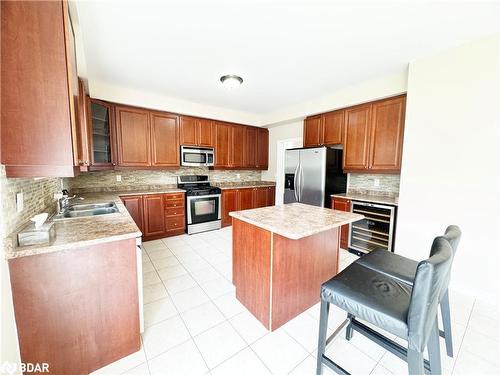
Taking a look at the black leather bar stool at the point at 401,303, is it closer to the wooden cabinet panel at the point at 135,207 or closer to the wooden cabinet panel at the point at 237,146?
the wooden cabinet panel at the point at 135,207

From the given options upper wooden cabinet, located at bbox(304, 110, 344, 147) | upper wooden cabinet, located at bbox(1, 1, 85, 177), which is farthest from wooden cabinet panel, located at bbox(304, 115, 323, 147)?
upper wooden cabinet, located at bbox(1, 1, 85, 177)

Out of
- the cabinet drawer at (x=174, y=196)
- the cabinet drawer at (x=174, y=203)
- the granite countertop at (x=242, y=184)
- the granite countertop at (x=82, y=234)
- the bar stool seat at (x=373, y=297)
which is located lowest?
the bar stool seat at (x=373, y=297)

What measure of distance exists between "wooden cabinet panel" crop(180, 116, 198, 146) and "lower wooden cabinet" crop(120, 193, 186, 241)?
1100 millimetres

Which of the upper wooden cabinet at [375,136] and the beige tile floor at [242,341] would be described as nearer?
the beige tile floor at [242,341]

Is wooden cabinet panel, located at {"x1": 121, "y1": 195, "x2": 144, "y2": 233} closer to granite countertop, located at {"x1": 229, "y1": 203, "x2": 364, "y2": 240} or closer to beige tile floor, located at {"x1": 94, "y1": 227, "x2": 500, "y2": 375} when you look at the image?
beige tile floor, located at {"x1": 94, "y1": 227, "x2": 500, "y2": 375}

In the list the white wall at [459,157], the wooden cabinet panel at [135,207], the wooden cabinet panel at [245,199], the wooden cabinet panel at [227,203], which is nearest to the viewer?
the white wall at [459,157]

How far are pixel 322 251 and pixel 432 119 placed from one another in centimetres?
200

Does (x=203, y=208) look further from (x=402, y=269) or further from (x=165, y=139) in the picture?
(x=402, y=269)

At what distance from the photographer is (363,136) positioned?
129 inches

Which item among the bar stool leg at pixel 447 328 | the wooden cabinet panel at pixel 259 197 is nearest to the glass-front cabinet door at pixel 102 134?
the wooden cabinet panel at pixel 259 197

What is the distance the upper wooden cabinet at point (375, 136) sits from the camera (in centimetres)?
293

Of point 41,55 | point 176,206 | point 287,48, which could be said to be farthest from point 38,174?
point 176,206

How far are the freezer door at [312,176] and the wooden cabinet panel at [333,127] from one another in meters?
0.41

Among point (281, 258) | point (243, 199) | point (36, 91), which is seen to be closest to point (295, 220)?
point (281, 258)
